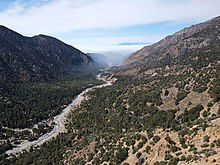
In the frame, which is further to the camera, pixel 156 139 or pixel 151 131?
pixel 151 131

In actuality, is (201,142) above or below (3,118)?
above

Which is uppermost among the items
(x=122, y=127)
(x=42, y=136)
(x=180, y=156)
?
(x=180, y=156)

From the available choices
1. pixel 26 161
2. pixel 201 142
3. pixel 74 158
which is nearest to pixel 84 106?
pixel 26 161

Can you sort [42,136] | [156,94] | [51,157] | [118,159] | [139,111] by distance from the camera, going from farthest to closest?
[42,136] → [156,94] → [139,111] → [51,157] → [118,159]

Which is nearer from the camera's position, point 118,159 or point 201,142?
point 201,142

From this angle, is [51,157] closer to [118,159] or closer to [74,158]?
[74,158]

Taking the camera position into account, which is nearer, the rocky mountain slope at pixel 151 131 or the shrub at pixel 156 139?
the rocky mountain slope at pixel 151 131

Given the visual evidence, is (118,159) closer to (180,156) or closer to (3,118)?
(180,156)

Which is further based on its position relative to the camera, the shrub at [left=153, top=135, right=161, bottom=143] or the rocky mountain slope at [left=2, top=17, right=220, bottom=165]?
the shrub at [left=153, top=135, right=161, bottom=143]

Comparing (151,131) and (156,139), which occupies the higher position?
(156,139)

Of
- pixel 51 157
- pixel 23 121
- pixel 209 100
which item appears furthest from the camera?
pixel 23 121
